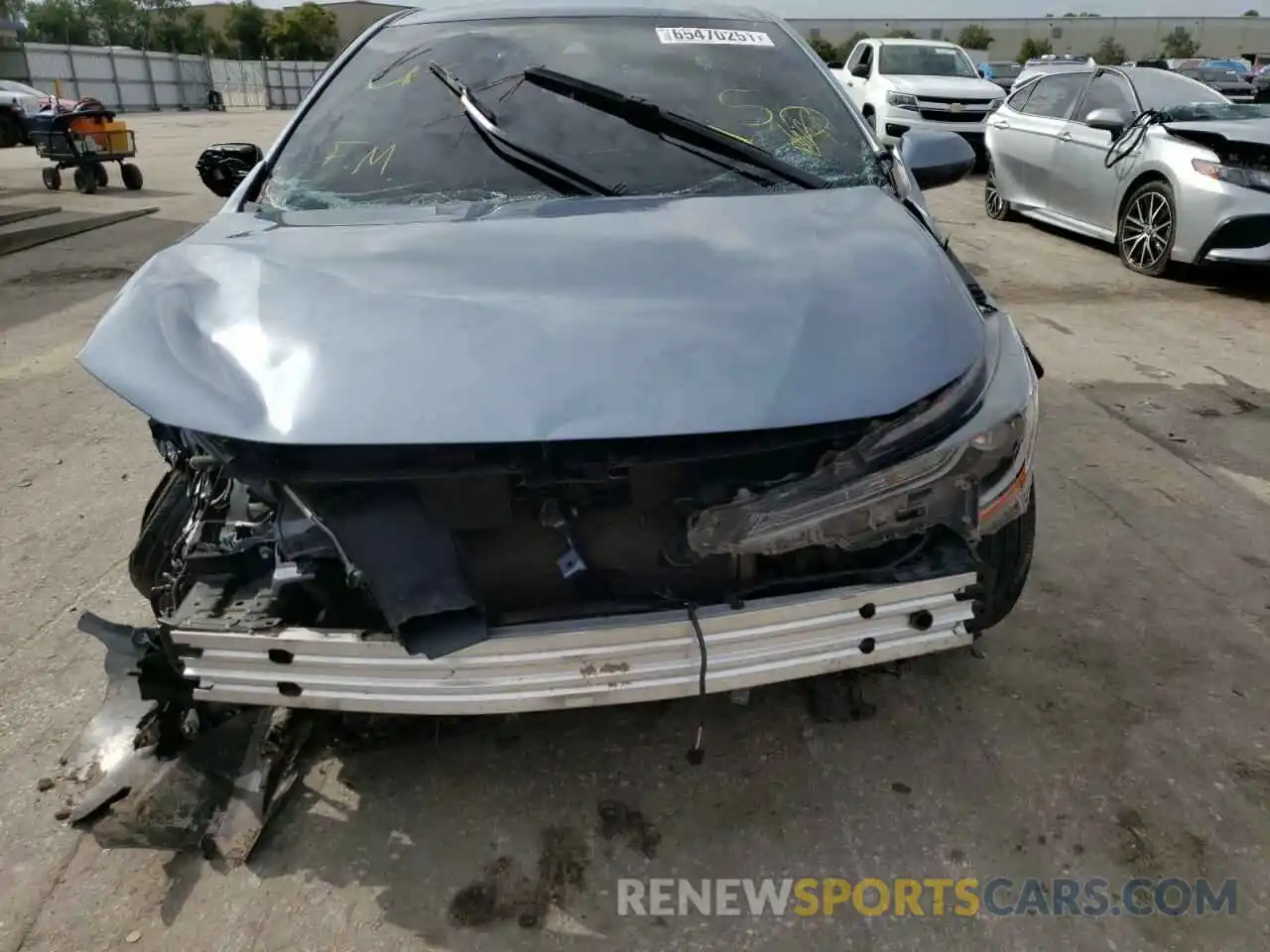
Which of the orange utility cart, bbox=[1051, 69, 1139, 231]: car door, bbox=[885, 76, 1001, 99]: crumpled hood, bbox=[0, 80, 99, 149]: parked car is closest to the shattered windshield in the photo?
bbox=[1051, 69, 1139, 231]: car door

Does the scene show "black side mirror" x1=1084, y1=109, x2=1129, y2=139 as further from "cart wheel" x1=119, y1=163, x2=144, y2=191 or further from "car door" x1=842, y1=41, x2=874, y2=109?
"cart wheel" x1=119, y1=163, x2=144, y2=191

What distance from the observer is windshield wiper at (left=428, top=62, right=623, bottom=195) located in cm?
265

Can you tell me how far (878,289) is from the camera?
2.05 m

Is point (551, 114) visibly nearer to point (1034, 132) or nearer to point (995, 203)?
point (1034, 132)

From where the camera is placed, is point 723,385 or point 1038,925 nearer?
point 723,385

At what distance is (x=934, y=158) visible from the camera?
3.20m

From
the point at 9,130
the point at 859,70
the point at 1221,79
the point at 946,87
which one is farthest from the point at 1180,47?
the point at 9,130

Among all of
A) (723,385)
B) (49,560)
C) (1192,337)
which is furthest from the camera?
(1192,337)

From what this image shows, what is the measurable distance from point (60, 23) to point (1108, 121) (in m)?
80.7

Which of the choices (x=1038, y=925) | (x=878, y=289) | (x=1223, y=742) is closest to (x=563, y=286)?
(x=878, y=289)

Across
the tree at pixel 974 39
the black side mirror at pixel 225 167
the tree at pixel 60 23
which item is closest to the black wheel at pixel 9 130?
the black side mirror at pixel 225 167

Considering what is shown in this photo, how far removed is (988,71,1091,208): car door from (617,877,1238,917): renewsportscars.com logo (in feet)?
25.9

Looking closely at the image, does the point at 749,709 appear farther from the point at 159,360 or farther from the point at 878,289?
the point at 159,360

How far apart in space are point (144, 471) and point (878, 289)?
339 cm
